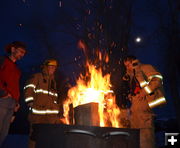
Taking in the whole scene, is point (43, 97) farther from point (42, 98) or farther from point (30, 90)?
point (30, 90)

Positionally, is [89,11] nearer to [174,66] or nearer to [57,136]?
[174,66]

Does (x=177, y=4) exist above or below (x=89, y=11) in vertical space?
above

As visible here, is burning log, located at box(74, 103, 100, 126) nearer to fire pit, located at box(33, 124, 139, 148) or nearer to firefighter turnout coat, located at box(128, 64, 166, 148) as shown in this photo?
fire pit, located at box(33, 124, 139, 148)

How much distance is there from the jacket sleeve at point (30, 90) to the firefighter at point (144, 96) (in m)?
2.47

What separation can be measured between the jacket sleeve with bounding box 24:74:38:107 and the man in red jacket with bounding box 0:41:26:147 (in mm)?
1039

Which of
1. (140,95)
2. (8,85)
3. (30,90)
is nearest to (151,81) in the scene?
(140,95)

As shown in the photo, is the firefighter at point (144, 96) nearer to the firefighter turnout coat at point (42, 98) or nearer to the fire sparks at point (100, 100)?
the fire sparks at point (100, 100)

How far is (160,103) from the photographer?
19.0 ft

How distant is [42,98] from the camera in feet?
22.8

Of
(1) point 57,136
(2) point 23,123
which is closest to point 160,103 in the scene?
(1) point 57,136

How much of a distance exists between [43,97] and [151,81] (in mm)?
2845

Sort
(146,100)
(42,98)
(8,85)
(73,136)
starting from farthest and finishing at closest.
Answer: (42,98), (146,100), (8,85), (73,136)

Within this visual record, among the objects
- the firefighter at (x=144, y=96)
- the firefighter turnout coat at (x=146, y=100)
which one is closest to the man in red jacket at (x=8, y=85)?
the firefighter at (x=144, y=96)

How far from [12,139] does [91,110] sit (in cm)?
757
